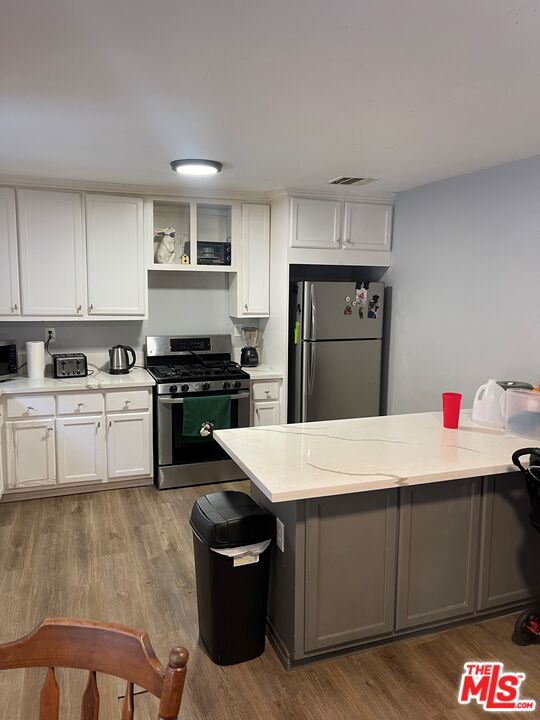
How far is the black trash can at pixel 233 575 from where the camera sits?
2270 mm

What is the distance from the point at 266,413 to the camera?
466 centimetres

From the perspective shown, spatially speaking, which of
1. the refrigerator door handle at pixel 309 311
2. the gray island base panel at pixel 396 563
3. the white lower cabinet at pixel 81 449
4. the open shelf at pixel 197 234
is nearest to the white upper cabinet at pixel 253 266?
the open shelf at pixel 197 234

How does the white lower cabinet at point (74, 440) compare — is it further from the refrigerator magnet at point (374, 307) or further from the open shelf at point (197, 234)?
the refrigerator magnet at point (374, 307)

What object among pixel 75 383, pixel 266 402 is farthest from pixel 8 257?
pixel 266 402

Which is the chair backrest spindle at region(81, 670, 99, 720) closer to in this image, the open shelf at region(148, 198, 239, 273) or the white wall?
the open shelf at region(148, 198, 239, 273)

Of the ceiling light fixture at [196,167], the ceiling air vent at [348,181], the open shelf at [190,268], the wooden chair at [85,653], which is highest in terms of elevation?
the ceiling air vent at [348,181]

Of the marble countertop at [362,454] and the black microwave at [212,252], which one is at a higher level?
the black microwave at [212,252]

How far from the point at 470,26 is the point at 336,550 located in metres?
1.89

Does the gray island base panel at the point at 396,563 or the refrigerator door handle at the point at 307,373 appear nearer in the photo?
the gray island base panel at the point at 396,563

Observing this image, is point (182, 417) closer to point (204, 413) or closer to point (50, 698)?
point (204, 413)

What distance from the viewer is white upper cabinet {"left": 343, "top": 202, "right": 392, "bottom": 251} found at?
15.0 feet

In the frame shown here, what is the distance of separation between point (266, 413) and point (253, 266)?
48.3 inches

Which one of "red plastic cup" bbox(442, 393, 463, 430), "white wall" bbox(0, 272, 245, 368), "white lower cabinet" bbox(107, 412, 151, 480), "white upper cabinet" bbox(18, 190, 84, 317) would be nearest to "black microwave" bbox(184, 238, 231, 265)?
"white wall" bbox(0, 272, 245, 368)

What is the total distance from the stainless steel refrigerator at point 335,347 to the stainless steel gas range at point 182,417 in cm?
48
